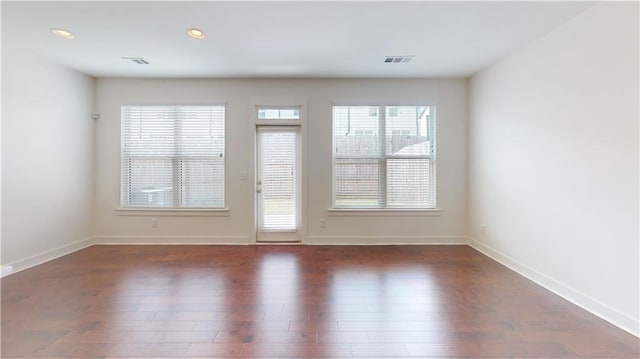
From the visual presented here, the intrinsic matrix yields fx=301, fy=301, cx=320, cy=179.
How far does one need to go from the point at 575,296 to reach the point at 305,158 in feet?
12.0

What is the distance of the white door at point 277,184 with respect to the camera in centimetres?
500

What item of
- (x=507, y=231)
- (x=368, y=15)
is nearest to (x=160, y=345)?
(x=368, y=15)

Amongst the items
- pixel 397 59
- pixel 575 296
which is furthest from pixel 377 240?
pixel 397 59

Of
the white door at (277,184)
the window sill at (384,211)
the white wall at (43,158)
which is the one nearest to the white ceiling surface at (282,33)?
the white wall at (43,158)

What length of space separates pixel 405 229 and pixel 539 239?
75.6 inches

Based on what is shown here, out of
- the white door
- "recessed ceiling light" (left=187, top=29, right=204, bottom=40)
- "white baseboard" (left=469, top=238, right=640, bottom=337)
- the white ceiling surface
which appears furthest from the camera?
the white door

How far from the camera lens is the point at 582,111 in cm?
278

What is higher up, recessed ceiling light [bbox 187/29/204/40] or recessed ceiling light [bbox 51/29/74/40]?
recessed ceiling light [bbox 51/29/74/40]

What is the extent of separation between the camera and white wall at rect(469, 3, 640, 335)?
238cm

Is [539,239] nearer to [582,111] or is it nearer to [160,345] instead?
[582,111]

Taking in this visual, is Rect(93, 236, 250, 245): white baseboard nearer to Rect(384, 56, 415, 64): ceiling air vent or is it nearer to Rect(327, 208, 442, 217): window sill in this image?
Rect(327, 208, 442, 217): window sill

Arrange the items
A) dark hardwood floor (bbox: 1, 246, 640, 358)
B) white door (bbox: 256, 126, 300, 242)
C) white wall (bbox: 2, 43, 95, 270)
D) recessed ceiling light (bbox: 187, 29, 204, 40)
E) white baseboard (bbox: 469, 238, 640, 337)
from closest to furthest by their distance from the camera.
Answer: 1. dark hardwood floor (bbox: 1, 246, 640, 358)
2. white baseboard (bbox: 469, 238, 640, 337)
3. recessed ceiling light (bbox: 187, 29, 204, 40)
4. white wall (bbox: 2, 43, 95, 270)
5. white door (bbox: 256, 126, 300, 242)

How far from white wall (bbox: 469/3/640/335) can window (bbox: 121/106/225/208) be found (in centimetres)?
419

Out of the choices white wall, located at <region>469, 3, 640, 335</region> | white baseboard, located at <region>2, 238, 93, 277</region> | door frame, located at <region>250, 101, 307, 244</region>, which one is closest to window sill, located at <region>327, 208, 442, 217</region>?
door frame, located at <region>250, 101, 307, 244</region>
